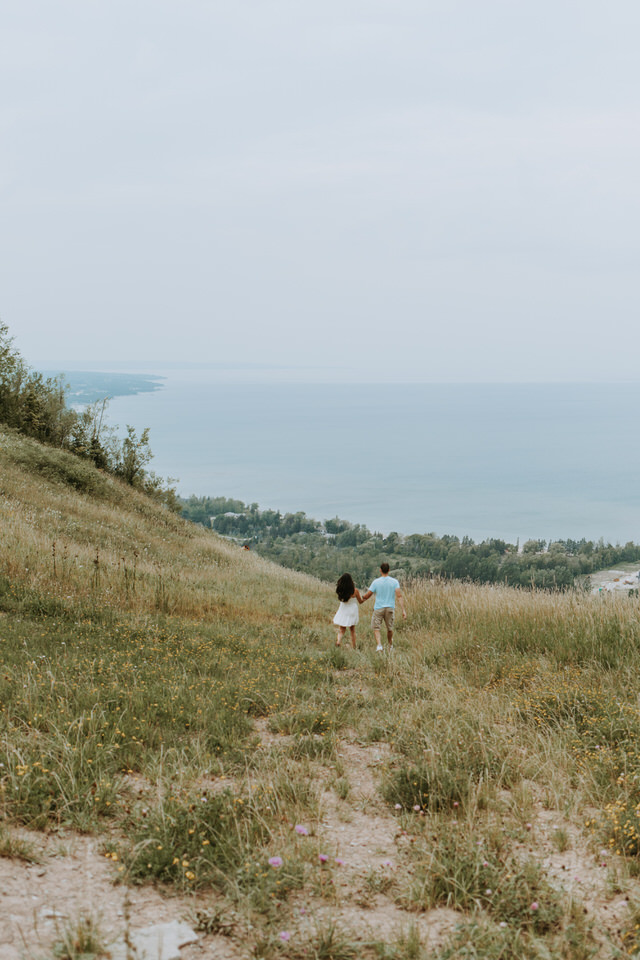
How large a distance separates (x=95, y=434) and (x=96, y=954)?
3332cm

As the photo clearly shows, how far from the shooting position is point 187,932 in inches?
109

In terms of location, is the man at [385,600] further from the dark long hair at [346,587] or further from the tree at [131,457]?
the tree at [131,457]

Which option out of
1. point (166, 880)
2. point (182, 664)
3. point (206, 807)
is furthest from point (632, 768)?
point (182, 664)

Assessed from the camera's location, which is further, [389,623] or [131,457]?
[131,457]

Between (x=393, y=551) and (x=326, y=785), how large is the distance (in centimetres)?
6261

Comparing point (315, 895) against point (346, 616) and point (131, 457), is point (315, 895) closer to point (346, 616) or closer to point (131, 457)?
point (346, 616)

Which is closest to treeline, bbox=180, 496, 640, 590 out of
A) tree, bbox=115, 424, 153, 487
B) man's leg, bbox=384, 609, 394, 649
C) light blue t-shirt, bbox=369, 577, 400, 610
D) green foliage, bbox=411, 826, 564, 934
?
man's leg, bbox=384, 609, 394, 649

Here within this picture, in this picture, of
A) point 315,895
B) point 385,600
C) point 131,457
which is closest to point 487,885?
point 315,895

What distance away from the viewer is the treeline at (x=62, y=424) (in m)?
32.8

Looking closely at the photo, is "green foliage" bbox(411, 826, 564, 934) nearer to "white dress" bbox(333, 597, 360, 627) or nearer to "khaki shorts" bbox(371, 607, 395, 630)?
"khaki shorts" bbox(371, 607, 395, 630)

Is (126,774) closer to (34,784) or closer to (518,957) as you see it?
(34,784)

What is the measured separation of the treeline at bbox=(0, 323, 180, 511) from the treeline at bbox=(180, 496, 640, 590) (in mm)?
8923

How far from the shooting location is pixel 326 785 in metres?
4.54

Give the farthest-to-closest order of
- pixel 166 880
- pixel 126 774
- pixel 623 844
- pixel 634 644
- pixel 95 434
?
1. pixel 95 434
2. pixel 634 644
3. pixel 126 774
4. pixel 623 844
5. pixel 166 880
